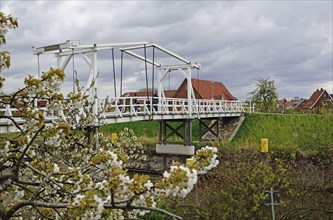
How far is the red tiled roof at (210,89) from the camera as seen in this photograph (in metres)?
46.4

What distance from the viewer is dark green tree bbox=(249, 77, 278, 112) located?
4028 cm

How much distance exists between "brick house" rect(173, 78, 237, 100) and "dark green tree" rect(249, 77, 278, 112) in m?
4.80

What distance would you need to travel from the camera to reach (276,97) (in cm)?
4050

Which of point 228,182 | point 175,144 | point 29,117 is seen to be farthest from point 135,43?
point 29,117

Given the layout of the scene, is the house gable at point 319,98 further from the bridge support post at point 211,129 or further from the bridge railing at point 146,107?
the bridge railing at point 146,107

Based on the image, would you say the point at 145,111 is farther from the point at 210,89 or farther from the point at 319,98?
the point at 319,98

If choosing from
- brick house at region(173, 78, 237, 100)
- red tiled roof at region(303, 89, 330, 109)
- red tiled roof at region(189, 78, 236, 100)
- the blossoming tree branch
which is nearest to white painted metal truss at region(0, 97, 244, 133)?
the blossoming tree branch

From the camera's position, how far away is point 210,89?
49.1m

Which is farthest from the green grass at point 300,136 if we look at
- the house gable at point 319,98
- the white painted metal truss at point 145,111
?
the house gable at point 319,98

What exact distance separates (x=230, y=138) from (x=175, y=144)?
6.17 metres

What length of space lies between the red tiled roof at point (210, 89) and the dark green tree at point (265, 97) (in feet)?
18.5

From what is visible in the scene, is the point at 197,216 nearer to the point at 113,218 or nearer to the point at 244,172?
the point at 244,172

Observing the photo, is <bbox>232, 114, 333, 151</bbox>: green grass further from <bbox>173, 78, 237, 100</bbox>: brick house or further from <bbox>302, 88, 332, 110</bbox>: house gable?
<bbox>302, 88, 332, 110</bbox>: house gable

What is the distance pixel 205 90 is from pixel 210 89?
4.42 feet
